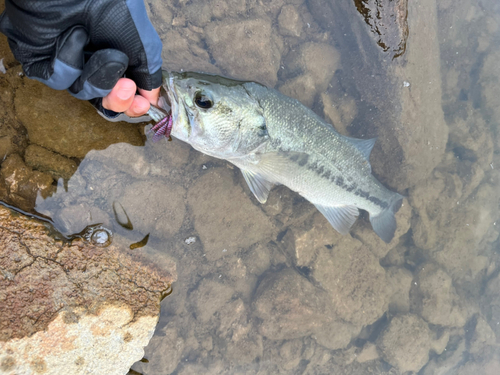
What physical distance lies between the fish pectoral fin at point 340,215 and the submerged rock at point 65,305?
7.78 ft

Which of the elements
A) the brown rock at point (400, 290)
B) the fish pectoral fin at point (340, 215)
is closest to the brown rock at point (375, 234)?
the brown rock at point (400, 290)

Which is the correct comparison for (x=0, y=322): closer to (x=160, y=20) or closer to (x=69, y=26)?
(x=69, y=26)

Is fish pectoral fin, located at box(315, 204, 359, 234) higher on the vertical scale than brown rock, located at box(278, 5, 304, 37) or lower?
lower

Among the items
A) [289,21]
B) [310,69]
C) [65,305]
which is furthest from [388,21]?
[65,305]

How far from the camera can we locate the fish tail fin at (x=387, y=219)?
13.1 ft

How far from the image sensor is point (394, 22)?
390cm

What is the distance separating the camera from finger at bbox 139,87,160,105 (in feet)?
7.90

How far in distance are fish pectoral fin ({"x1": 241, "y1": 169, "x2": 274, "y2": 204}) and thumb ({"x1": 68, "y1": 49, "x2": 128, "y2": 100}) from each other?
5.58ft

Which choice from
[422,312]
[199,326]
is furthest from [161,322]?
[422,312]

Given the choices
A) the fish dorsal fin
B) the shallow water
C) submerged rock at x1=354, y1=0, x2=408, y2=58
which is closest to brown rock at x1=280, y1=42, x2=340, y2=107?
the shallow water

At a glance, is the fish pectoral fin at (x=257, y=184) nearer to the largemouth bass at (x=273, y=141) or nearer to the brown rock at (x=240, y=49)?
the largemouth bass at (x=273, y=141)

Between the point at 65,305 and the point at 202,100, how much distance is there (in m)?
2.07

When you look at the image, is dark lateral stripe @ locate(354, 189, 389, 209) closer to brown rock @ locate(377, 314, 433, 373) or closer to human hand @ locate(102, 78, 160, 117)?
brown rock @ locate(377, 314, 433, 373)

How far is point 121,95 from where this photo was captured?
222 cm
